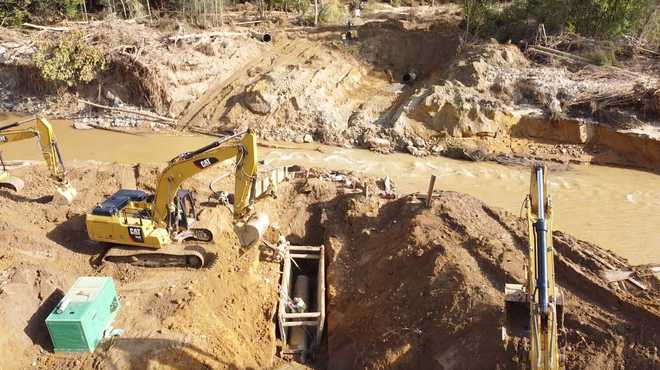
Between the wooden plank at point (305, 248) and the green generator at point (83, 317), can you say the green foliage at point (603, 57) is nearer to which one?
the wooden plank at point (305, 248)

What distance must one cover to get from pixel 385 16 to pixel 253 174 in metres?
21.3

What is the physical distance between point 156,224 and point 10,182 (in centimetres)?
549

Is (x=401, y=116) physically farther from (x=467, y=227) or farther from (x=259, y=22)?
(x=259, y=22)

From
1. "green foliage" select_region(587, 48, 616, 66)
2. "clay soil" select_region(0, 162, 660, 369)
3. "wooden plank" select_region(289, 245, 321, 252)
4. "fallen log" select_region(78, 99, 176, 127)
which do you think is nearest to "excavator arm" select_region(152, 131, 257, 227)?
"clay soil" select_region(0, 162, 660, 369)

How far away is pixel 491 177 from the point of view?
16.7 metres

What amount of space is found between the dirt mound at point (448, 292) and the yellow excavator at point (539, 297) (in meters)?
0.71

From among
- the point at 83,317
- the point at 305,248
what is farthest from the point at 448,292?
the point at 83,317

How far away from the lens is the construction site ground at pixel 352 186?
336 inches

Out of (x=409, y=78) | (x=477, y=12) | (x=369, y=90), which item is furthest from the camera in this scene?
(x=409, y=78)

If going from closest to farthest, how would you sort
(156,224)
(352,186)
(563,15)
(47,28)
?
(156,224) → (352,186) → (563,15) → (47,28)

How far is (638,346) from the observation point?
7238 millimetres

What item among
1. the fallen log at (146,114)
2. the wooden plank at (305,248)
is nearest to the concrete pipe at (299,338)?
the wooden plank at (305,248)

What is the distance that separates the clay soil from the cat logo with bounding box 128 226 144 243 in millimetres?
812

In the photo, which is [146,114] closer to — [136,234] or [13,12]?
[13,12]
